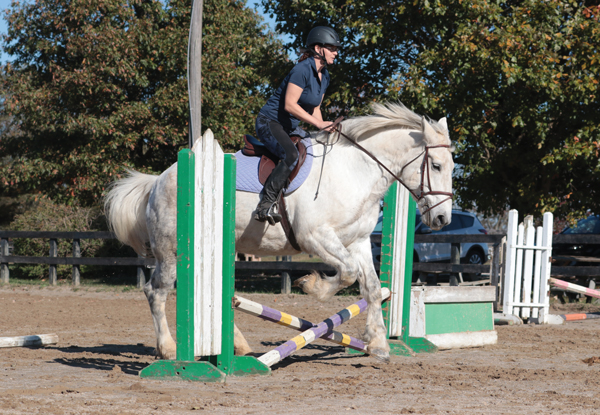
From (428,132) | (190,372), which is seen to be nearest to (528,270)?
(428,132)

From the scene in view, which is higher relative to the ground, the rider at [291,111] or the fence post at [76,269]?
the rider at [291,111]

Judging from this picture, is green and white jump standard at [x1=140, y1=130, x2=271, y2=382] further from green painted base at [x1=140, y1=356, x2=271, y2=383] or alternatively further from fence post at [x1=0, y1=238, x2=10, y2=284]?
fence post at [x1=0, y1=238, x2=10, y2=284]

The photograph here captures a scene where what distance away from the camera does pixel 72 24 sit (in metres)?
16.1

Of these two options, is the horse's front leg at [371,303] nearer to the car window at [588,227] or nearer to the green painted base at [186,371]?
the green painted base at [186,371]

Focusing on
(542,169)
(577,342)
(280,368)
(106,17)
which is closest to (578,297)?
(542,169)

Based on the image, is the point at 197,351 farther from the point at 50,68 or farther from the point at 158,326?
the point at 50,68

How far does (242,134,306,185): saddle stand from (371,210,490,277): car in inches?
431

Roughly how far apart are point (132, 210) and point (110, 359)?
139 centimetres

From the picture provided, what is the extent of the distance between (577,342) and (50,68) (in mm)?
13716

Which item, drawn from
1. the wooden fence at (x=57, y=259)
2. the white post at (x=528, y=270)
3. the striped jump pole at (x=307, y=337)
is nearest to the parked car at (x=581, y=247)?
the white post at (x=528, y=270)

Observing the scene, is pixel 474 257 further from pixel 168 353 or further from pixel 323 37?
pixel 168 353

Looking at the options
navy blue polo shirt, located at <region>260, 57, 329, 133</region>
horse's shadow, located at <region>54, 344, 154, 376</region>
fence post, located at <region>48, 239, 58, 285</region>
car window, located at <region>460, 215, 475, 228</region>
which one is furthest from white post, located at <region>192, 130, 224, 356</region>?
car window, located at <region>460, 215, 475, 228</region>

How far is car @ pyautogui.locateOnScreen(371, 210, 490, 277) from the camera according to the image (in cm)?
1662

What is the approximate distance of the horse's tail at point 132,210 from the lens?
5961 mm
